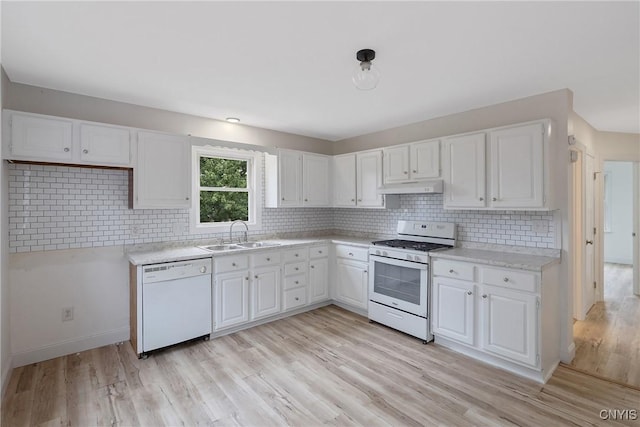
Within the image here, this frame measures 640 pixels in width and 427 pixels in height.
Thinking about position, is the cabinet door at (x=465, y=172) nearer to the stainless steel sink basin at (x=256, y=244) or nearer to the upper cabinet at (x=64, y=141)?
the stainless steel sink basin at (x=256, y=244)

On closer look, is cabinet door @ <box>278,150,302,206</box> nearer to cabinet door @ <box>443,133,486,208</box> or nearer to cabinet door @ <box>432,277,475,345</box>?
cabinet door @ <box>443,133,486,208</box>

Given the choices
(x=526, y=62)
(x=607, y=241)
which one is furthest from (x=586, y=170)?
(x=607, y=241)

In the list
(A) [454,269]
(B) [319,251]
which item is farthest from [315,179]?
(A) [454,269]

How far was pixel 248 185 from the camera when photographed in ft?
14.5

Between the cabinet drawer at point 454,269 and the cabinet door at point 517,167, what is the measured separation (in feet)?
2.16

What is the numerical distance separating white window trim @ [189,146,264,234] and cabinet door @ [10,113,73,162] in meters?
1.28

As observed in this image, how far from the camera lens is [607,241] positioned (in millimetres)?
7270

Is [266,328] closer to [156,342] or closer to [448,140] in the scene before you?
[156,342]

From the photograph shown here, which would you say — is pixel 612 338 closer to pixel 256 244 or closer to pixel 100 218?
pixel 256 244

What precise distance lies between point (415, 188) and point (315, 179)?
1560mm

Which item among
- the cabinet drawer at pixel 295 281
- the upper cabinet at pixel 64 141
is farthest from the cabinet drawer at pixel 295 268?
the upper cabinet at pixel 64 141

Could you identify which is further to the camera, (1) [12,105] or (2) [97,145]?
(2) [97,145]

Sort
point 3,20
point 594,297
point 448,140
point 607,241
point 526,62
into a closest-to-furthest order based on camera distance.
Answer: point 3,20, point 526,62, point 448,140, point 594,297, point 607,241

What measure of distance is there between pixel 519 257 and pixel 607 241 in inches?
256
